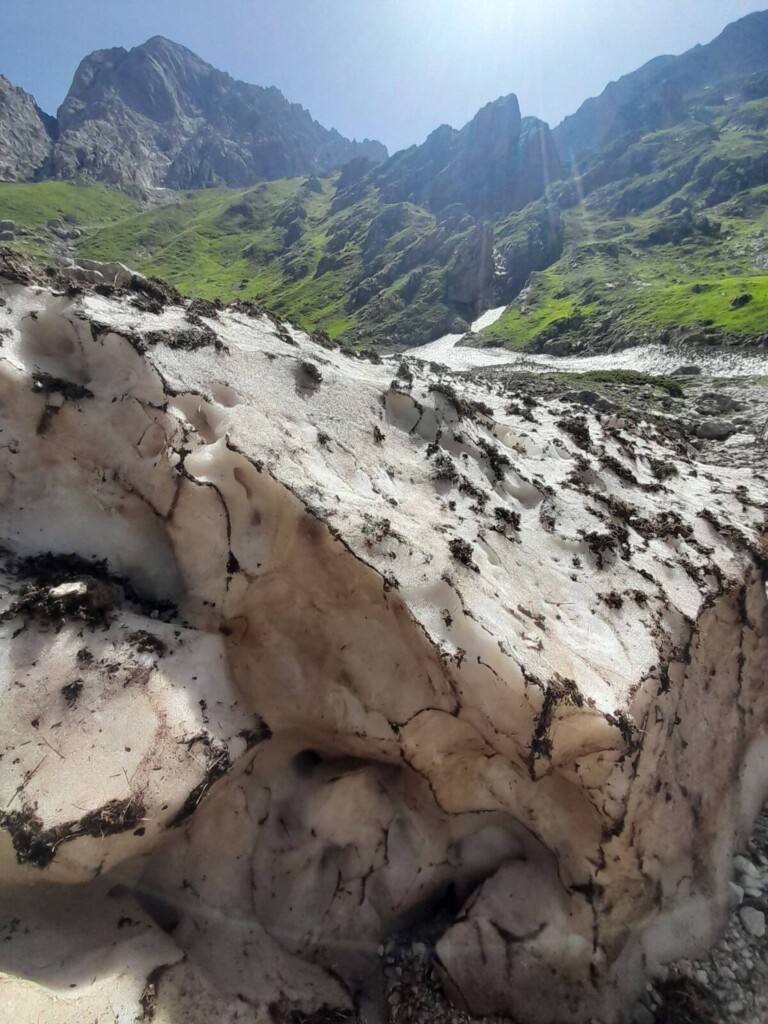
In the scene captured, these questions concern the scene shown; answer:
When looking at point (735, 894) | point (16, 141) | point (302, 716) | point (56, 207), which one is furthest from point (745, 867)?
point (16, 141)

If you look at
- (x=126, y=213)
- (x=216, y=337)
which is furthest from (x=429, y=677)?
(x=126, y=213)

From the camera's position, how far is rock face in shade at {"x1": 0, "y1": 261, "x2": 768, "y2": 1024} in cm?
482

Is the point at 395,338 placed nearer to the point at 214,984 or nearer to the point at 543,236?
the point at 543,236

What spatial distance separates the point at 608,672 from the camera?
19.1 ft

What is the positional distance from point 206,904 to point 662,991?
16.1 ft

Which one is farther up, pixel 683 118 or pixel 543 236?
pixel 683 118

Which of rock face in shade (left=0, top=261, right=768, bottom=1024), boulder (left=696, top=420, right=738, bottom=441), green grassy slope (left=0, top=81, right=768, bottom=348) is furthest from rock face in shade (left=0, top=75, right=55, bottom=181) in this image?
rock face in shade (left=0, top=261, right=768, bottom=1024)

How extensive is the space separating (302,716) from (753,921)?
229 inches

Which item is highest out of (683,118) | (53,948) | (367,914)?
(683,118)

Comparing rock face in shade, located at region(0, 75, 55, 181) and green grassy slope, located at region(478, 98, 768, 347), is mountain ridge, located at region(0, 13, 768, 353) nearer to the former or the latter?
green grassy slope, located at region(478, 98, 768, 347)

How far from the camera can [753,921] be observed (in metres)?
6.25

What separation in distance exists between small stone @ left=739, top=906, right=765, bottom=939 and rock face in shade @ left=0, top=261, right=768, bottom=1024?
1.07ft

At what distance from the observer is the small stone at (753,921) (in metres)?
6.19

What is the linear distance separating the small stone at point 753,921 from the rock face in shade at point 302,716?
0.33 metres
